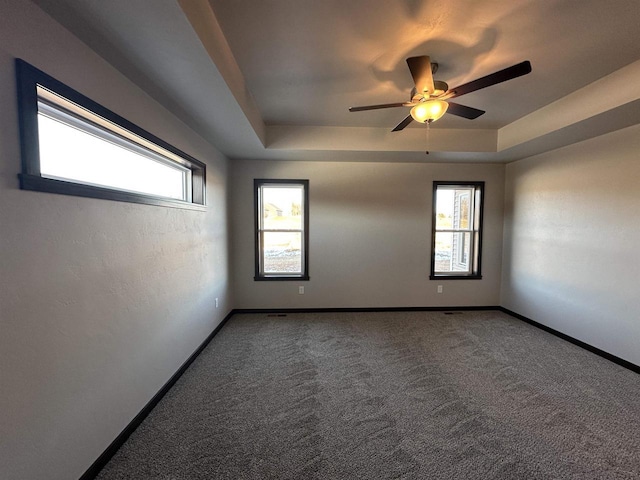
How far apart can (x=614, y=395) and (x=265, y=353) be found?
10.4 ft

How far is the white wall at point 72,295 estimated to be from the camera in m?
1.05

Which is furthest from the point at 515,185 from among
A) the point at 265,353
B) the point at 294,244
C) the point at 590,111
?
the point at 265,353

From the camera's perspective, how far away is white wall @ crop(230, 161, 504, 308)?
13.1 ft

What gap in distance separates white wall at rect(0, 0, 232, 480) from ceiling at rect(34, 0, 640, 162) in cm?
19

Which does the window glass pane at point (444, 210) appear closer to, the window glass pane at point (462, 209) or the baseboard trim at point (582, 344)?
the window glass pane at point (462, 209)

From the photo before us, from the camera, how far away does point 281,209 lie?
4121 mm

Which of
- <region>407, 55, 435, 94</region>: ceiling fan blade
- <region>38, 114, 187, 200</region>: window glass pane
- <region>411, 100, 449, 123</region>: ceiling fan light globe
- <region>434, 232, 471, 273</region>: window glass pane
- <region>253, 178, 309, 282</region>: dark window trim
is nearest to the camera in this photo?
<region>38, 114, 187, 200</region>: window glass pane

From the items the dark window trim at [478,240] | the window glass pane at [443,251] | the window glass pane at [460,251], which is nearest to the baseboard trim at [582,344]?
the dark window trim at [478,240]

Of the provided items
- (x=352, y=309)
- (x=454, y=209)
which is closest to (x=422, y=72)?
(x=454, y=209)

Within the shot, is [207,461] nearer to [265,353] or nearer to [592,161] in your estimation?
[265,353]

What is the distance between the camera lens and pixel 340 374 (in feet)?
7.98

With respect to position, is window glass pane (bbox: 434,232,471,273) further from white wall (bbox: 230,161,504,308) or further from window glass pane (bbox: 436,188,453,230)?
white wall (bbox: 230,161,504,308)

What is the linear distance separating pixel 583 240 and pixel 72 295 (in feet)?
15.7

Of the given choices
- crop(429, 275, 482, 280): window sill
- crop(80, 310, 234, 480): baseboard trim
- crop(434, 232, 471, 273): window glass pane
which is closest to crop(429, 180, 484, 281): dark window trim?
crop(429, 275, 482, 280): window sill
